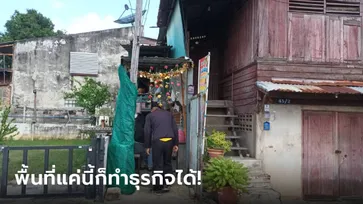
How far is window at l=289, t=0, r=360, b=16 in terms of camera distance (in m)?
8.05

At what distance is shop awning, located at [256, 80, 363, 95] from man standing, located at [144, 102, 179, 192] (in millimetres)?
2314

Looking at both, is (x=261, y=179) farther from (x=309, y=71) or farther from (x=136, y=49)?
(x=136, y=49)

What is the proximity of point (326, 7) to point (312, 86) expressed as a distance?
2.34 meters

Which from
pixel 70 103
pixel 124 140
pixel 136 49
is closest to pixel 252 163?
pixel 124 140

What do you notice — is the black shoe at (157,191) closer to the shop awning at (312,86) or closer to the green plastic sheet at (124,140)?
the green plastic sheet at (124,140)

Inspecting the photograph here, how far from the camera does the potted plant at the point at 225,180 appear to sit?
5.82m

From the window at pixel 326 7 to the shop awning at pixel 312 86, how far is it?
1.88m

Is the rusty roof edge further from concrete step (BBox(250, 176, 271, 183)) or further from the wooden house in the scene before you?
concrete step (BBox(250, 176, 271, 183))

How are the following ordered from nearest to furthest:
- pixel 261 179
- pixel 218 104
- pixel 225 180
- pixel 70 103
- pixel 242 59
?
pixel 225 180 < pixel 261 179 < pixel 242 59 < pixel 218 104 < pixel 70 103

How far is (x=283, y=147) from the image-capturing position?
762cm

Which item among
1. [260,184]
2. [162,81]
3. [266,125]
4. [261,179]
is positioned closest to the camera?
[260,184]

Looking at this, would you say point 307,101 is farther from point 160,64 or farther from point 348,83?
point 160,64

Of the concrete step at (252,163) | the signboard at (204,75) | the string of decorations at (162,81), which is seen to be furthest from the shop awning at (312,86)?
the string of decorations at (162,81)

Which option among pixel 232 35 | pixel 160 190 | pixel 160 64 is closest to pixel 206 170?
pixel 160 190
